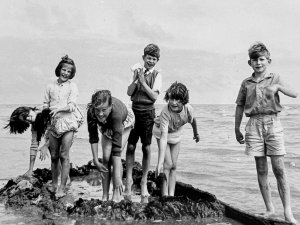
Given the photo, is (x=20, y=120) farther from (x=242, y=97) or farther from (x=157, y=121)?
(x=242, y=97)

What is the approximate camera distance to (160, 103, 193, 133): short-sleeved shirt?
5.51 metres

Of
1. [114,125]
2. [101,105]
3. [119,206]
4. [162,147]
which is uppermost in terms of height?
[101,105]

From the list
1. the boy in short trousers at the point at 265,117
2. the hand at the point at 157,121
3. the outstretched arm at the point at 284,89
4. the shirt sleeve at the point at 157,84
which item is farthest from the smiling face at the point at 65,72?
the outstretched arm at the point at 284,89

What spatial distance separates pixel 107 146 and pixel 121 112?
18.4 inches

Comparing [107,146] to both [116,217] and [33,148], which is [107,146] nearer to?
[116,217]

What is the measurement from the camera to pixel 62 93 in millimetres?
5840

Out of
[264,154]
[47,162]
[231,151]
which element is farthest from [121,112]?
[231,151]

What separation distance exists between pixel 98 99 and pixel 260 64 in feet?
6.17

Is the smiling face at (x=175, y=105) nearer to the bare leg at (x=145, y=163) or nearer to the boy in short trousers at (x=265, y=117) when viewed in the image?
the bare leg at (x=145, y=163)

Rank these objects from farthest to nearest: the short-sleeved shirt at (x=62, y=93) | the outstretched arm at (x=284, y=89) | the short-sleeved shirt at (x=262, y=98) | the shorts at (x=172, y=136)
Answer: the short-sleeved shirt at (x=62, y=93) < the shorts at (x=172, y=136) < the short-sleeved shirt at (x=262, y=98) < the outstretched arm at (x=284, y=89)

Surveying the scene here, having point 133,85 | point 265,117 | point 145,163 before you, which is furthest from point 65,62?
point 265,117

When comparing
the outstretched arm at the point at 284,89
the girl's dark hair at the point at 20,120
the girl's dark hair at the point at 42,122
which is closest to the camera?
the outstretched arm at the point at 284,89

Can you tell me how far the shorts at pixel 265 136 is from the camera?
181 inches

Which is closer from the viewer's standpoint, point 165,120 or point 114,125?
point 114,125
